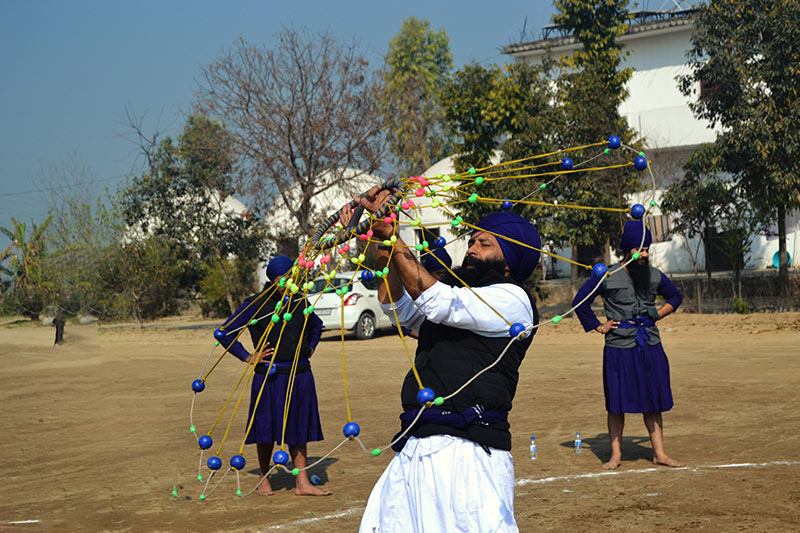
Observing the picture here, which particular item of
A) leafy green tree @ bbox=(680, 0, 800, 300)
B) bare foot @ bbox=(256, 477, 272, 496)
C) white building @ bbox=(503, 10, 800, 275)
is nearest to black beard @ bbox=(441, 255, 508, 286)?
bare foot @ bbox=(256, 477, 272, 496)

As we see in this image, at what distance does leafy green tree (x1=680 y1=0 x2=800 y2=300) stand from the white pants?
666 inches

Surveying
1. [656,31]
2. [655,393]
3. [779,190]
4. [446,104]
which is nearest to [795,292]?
[779,190]

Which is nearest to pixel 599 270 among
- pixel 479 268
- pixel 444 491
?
pixel 479 268

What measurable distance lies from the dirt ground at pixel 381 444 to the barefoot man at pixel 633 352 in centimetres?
43

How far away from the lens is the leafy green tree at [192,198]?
26703mm

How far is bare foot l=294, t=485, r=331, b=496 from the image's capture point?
7.05 meters

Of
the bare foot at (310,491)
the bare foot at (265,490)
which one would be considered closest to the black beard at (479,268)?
the bare foot at (310,491)

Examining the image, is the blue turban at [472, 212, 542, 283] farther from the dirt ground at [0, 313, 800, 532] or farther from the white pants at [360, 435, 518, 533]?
the dirt ground at [0, 313, 800, 532]

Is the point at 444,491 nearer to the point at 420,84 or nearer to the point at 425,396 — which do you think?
the point at 425,396

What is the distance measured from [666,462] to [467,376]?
473 centimetres

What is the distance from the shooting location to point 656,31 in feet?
111

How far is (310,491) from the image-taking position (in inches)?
278

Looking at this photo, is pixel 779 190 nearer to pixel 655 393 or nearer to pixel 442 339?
pixel 655 393

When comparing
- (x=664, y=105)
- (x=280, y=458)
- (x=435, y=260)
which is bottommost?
(x=280, y=458)
